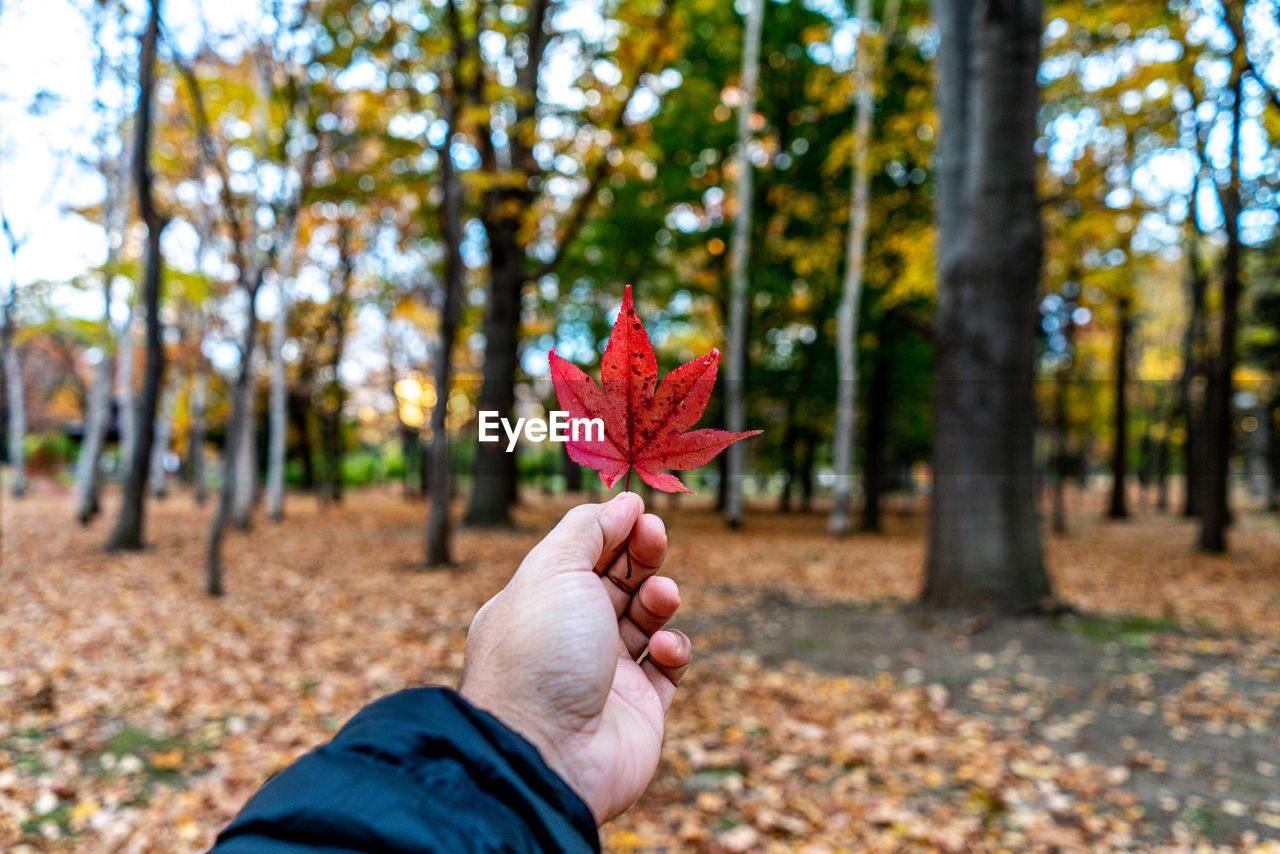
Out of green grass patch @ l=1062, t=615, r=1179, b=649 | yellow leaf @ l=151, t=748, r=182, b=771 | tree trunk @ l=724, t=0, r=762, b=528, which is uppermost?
tree trunk @ l=724, t=0, r=762, b=528

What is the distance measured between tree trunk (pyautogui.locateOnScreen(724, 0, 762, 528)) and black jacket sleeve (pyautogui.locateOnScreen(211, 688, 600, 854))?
10676mm

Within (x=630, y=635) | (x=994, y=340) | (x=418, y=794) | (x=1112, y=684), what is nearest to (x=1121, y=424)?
(x=994, y=340)

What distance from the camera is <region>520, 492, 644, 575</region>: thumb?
3.37ft

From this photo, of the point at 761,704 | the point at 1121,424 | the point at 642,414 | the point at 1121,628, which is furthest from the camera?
the point at 1121,424

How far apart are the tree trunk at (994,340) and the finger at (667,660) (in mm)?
5307

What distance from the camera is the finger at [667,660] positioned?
1.15m

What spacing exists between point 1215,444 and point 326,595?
1198 centimetres

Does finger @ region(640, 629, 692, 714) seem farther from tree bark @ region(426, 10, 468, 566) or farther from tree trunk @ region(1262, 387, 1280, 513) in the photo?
tree trunk @ region(1262, 387, 1280, 513)

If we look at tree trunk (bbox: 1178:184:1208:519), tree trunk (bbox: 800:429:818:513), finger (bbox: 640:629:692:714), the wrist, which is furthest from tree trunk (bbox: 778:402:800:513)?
the wrist

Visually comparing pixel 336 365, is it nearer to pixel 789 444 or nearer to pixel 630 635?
pixel 789 444

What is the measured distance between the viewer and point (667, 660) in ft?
3.80

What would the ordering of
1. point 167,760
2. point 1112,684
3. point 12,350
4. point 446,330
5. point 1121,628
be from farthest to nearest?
point 12,350 → point 446,330 → point 1121,628 → point 1112,684 → point 167,760

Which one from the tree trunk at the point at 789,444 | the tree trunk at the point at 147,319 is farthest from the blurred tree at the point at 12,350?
the tree trunk at the point at 789,444

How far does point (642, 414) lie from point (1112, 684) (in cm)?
520
